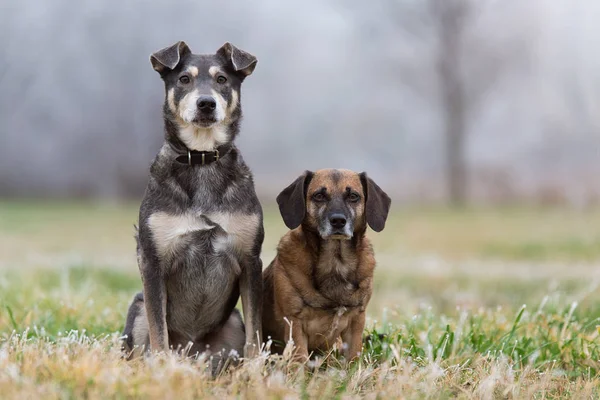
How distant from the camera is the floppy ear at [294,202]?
4914 millimetres

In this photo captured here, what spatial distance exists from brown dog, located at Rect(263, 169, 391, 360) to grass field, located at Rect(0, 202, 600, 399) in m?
0.21

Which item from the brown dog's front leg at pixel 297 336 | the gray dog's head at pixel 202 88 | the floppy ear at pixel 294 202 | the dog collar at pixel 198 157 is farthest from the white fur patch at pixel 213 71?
the brown dog's front leg at pixel 297 336

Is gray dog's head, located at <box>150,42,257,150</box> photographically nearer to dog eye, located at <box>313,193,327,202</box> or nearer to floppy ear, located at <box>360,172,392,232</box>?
dog eye, located at <box>313,193,327,202</box>

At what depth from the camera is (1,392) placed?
3.43 metres

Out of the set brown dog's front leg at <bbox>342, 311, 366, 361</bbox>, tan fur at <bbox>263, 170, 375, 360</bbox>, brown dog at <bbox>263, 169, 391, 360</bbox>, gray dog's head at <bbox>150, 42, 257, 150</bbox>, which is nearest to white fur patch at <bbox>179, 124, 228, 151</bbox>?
gray dog's head at <bbox>150, 42, 257, 150</bbox>

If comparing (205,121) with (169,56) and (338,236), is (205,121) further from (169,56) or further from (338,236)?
(338,236)

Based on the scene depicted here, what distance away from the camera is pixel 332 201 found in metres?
4.84

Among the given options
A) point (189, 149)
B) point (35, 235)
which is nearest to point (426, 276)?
point (189, 149)

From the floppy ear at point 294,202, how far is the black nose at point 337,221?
0.25 meters

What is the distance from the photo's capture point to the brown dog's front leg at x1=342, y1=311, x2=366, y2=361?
194 inches

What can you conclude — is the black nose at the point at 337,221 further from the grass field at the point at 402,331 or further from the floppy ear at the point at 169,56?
the floppy ear at the point at 169,56

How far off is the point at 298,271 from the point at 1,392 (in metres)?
2.02

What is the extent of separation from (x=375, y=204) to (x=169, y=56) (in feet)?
5.23

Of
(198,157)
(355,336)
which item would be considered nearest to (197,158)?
(198,157)
